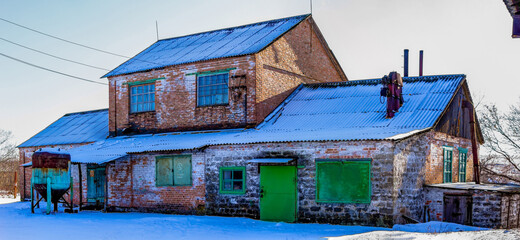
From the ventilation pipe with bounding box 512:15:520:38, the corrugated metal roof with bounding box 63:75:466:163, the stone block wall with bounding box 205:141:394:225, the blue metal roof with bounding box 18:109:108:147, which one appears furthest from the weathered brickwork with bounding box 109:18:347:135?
the ventilation pipe with bounding box 512:15:520:38

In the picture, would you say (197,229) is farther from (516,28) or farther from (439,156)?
(516,28)

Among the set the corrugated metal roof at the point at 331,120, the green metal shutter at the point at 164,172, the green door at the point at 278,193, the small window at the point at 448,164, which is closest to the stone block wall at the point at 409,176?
the corrugated metal roof at the point at 331,120

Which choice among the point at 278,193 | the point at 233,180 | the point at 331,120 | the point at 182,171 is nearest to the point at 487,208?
the point at 331,120

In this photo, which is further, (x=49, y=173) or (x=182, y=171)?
(x=49, y=173)

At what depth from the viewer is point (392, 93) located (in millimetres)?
18094

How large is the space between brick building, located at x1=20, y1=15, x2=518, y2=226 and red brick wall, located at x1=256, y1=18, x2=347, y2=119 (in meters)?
0.06

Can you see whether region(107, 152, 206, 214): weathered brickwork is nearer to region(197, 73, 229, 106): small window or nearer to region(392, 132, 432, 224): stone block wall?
region(197, 73, 229, 106): small window

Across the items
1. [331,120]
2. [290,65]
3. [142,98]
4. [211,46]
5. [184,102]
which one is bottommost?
[331,120]

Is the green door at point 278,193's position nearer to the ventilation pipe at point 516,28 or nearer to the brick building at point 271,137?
the brick building at point 271,137

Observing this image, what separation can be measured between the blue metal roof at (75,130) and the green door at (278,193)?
1044 centimetres

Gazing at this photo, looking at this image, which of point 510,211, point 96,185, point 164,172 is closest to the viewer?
point 510,211

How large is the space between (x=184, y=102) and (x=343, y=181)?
27.6 feet

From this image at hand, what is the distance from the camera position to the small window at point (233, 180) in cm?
1803

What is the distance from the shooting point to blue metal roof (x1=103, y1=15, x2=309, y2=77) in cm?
2198
